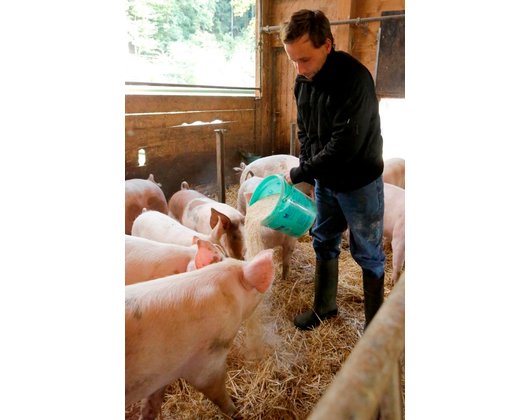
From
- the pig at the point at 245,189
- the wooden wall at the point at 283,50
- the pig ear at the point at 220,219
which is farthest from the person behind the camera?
the wooden wall at the point at 283,50

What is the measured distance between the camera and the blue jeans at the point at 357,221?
8.21 feet

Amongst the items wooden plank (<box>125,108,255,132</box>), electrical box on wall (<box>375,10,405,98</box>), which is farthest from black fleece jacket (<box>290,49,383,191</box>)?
electrical box on wall (<box>375,10,405,98</box>)

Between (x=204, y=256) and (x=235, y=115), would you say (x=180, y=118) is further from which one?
(x=204, y=256)

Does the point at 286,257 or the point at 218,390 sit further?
the point at 286,257

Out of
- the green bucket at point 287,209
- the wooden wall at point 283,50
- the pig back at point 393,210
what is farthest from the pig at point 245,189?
the wooden wall at point 283,50

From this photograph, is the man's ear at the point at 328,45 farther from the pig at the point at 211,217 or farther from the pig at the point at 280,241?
the pig at the point at 211,217

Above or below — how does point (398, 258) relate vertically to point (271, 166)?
below

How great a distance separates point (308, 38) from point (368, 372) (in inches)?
84.7

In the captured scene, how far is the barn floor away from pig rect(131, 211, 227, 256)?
838 mm

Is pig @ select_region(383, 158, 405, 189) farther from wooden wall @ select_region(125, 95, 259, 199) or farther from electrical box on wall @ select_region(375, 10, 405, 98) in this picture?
wooden wall @ select_region(125, 95, 259, 199)

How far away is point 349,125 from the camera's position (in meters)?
2.28

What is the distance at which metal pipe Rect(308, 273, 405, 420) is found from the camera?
1.71 feet

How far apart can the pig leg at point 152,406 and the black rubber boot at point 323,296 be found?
1.34m

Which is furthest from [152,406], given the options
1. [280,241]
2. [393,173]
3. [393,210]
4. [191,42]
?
[191,42]
